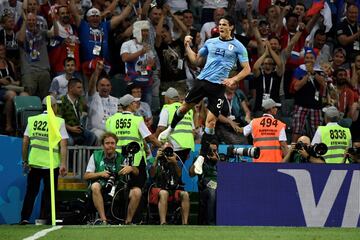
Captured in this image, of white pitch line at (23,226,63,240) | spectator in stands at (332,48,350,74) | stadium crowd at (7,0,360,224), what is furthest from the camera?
spectator in stands at (332,48,350,74)

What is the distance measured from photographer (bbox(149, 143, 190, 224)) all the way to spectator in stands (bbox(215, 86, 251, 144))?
7.71ft

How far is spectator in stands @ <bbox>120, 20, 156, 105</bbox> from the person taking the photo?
22.2m

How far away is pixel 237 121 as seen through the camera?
71.6ft

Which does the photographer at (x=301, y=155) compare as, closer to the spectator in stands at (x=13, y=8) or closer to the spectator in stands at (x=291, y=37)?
the spectator in stands at (x=291, y=37)

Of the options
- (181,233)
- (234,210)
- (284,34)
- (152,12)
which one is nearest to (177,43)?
(152,12)

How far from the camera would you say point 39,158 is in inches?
731

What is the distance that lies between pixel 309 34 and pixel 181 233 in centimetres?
1121

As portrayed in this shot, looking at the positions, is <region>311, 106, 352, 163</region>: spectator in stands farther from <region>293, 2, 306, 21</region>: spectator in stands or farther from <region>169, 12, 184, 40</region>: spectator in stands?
<region>293, 2, 306, 21</region>: spectator in stands

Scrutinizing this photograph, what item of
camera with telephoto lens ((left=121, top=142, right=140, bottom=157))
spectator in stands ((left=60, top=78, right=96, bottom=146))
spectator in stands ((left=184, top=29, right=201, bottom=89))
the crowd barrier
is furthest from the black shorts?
spectator in stands ((left=184, top=29, right=201, bottom=89))

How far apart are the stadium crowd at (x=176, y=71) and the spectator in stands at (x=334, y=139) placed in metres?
0.02

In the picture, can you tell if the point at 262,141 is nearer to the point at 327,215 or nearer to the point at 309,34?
the point at 327,215

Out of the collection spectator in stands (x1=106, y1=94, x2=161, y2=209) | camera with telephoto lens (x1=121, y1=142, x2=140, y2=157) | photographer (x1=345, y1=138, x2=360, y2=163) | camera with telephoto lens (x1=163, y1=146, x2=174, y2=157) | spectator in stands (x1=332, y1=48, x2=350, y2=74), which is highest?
spectator in stands (x1=332, y1=48, x2=350, y2=74)

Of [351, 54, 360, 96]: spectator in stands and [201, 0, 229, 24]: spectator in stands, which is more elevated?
[201, 0, 229, 24]: spectator in stands

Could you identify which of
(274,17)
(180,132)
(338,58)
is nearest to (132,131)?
(180,132)
